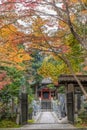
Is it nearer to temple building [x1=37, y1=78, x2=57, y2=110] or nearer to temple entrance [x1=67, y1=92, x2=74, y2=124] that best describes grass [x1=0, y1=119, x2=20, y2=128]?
temple entrance [x1=67, y1=92, x2=74, y2=124]

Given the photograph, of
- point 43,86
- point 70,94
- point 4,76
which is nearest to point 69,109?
point 70,94

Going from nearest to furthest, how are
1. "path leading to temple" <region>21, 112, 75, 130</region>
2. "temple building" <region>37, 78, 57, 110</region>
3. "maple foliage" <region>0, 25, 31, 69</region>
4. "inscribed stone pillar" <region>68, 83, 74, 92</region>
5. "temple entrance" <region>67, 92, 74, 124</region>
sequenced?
"maple foliage" <region>0, 25, 31, 69</region>
"path leading to temple" <region>21, 112, 75, 130</region>
"temple entrance" <region>67, 92, 74, 124</region>
"inscribed stone pillar" <region>68, 83, 74, 92</region>
"temple building" <region>37, 78, 57, 110</region>

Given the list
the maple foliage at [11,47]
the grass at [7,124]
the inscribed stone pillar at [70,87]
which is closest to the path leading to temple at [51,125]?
the grass at [7,124]

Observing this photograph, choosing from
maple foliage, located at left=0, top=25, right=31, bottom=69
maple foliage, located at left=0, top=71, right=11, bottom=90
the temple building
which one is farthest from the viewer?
the temple building

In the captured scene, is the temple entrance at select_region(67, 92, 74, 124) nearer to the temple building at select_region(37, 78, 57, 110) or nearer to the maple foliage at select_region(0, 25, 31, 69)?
the maple foliage at select_region(0, 25, 31, 69)

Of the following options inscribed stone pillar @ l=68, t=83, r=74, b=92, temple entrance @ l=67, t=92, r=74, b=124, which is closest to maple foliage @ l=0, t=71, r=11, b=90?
inscribed stone pillar @ l=68, t=83, r=74, b=92

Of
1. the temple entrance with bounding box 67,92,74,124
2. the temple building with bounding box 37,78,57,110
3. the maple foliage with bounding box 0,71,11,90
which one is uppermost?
the temple building with bounding box 37,78,57,110

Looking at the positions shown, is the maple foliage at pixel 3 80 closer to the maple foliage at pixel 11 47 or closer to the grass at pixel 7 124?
the maple foliage at pixel 11 47

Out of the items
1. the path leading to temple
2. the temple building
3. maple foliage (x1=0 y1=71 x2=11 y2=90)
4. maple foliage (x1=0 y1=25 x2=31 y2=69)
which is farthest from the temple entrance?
the temple building

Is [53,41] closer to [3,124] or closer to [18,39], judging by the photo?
[18,39]

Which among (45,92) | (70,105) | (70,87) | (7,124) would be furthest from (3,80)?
(45,92)

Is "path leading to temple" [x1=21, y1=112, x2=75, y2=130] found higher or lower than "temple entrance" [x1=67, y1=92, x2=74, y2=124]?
lower

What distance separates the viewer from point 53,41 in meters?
Answer: 15.4

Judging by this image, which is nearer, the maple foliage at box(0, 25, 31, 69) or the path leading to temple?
the maple foliage at box(0, 25, 31, 69)
